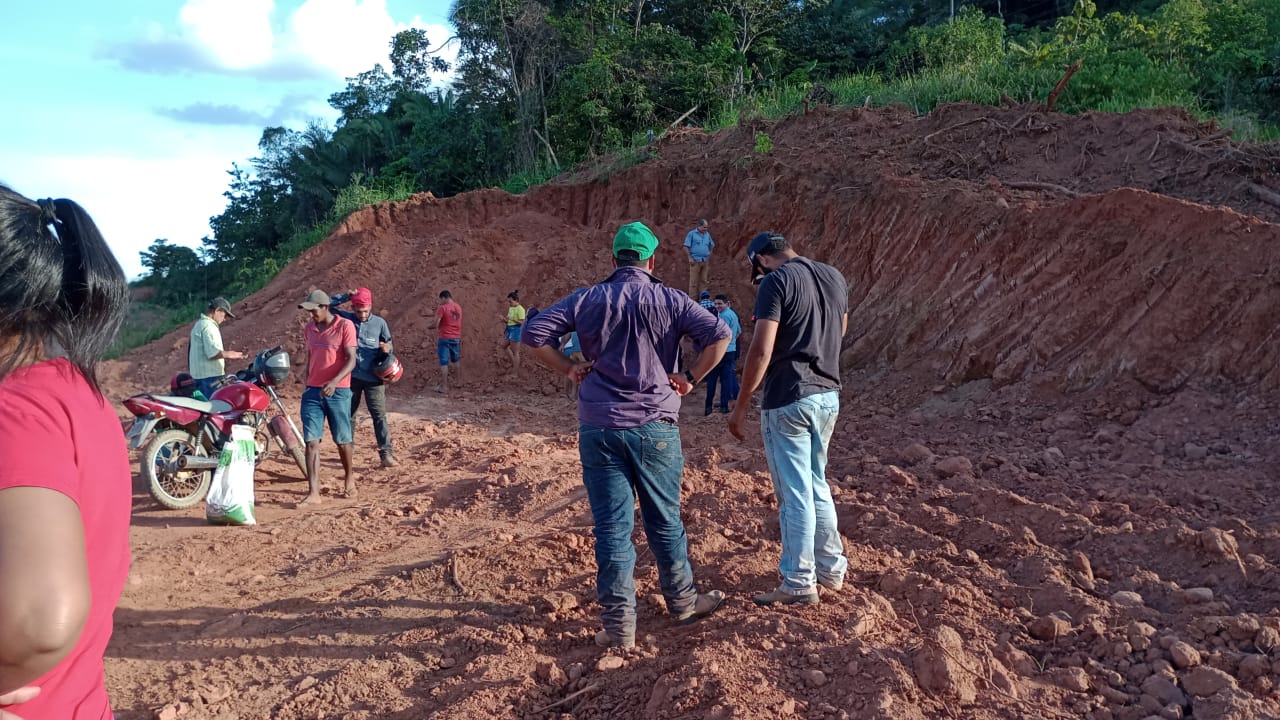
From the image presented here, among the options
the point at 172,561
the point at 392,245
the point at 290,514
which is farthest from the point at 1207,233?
the point at 392,245

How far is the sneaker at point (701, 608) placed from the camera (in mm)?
4156

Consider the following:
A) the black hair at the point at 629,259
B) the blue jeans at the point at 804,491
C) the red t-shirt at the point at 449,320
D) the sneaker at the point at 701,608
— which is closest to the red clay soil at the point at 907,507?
the sneaker at the point at 701,608

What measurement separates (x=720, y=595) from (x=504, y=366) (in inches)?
435

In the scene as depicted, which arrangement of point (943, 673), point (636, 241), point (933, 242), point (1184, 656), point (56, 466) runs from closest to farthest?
point (56, 466) → point (943, 673) → point (1184, 656) → point (636, 241) → point (933, 242)

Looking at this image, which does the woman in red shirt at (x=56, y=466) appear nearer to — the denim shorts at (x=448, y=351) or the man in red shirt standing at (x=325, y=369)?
the man in red shirt standing at (x=325, y=369)

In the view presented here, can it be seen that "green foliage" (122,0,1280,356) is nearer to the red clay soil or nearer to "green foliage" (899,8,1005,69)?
"green foliage" (899,8,1005,69)

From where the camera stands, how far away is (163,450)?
6.96m

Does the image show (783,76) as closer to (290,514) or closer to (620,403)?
(290,514)

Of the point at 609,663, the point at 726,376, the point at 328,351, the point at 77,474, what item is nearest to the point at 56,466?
the point at 77,474

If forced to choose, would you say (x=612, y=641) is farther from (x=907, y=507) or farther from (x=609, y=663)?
(x=907, y=507)

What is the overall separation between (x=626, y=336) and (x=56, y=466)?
2633 mm

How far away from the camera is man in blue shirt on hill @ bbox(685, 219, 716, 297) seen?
14711 mm

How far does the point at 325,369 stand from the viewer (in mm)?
6953

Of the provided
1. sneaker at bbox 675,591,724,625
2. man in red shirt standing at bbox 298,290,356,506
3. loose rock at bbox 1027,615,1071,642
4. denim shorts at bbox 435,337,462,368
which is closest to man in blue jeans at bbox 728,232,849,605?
sneaker at bbox 675,591,724,625
